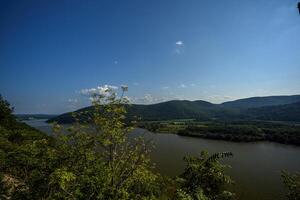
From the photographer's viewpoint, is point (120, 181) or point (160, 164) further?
point (160, 164)

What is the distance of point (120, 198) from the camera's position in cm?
537

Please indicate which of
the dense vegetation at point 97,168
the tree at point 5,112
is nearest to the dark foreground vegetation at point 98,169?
the dense vegetation at point 97,168

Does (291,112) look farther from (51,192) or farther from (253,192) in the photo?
(51,192)

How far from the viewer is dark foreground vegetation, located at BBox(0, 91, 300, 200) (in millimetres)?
5030

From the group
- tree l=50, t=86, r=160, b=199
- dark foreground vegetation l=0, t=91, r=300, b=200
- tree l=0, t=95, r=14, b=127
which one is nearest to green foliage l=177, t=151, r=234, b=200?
dark foreground vegetation l=0, t=91, r=300, b=200

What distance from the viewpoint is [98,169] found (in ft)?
18.7

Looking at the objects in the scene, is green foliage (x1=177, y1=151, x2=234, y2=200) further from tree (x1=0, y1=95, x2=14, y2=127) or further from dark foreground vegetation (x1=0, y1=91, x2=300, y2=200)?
tree (x1=0, y1=95, x2=14, y2=127)

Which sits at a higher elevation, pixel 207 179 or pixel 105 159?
pixel 105 159

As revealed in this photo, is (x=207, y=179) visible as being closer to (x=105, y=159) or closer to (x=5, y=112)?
(x=105, y=159)

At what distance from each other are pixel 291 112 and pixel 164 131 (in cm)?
12133

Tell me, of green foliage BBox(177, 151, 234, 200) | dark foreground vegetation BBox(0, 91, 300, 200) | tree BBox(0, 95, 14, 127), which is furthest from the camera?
tree BBox(0, 95, 14, 127)

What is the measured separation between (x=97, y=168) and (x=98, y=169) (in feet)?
0.13

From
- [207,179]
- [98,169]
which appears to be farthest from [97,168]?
[207,179]

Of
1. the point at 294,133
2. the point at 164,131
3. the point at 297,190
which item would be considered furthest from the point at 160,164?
the point at 164,131
